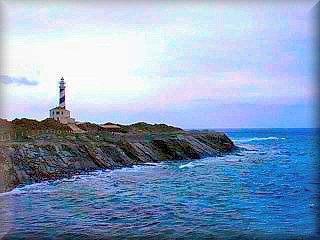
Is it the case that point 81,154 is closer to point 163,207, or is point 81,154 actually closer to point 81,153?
point 81,153

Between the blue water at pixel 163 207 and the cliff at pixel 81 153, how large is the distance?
30.2 inches

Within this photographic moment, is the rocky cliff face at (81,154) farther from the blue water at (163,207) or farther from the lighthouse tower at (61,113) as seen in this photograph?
the lighthouse tower at (61,113)

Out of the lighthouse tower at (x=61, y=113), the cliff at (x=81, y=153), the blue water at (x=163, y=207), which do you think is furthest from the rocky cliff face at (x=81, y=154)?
the lighthouse tower at (x=61, y=113)

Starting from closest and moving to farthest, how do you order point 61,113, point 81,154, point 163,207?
point 163,207
point 81,154
point 61,113

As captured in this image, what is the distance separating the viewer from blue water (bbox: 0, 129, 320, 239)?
5.32 meters

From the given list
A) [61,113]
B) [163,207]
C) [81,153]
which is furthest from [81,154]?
[61,113]

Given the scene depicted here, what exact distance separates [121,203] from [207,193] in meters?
2.22

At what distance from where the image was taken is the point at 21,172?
1053 cm

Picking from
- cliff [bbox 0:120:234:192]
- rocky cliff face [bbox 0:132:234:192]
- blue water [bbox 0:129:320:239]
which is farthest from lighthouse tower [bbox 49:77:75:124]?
blue water [bbox 0:129:320:239]

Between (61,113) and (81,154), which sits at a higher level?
(61,113)

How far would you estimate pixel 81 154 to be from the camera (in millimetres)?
14180

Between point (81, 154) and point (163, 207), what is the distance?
7.26 m

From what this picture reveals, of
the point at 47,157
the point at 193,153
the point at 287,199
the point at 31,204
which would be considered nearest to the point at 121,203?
the point at 31,204

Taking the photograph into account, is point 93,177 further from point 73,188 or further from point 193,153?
point 193,153
